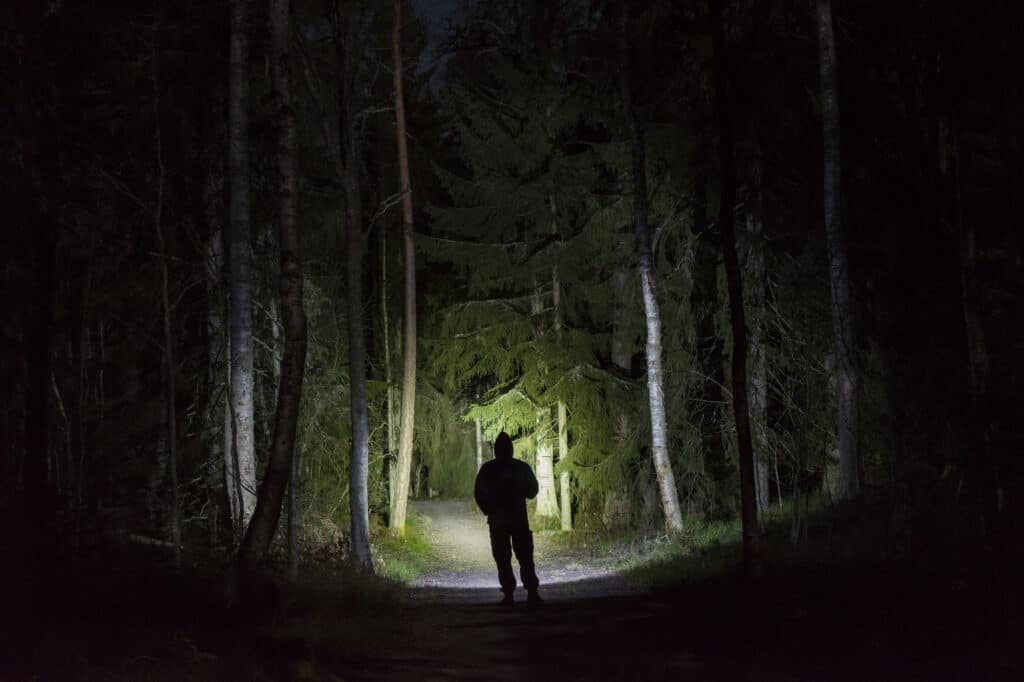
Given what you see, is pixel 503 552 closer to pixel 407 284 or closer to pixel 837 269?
pixel 837 269

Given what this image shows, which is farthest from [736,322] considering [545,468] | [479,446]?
[479,446]

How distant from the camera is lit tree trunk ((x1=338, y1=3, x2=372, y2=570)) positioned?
1727cm

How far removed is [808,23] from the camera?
1983cm

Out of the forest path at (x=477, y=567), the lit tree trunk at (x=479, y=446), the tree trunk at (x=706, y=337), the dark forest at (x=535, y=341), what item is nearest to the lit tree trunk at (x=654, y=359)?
the dark forest at (x=535, y=341)

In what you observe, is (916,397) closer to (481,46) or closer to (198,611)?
(198,611)

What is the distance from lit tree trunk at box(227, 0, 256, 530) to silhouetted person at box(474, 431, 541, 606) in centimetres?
366

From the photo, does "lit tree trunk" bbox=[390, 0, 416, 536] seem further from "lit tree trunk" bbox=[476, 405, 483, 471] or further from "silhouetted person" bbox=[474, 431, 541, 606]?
"lit tree trunk" bbox=[476, 405, 483, 471]

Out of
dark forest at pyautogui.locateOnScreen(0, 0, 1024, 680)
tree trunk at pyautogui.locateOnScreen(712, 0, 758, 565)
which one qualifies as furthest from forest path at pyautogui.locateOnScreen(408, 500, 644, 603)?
tree trunk at pyautogui.locateOnScreen(712, 0, 758, 565)

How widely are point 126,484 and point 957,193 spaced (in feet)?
47.0

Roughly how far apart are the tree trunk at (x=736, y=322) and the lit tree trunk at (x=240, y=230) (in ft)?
22.7

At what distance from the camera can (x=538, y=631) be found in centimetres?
957

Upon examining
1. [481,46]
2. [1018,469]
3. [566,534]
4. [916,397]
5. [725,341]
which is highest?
[481,46]

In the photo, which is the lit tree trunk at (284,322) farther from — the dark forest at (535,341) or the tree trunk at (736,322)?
the tree trunk at (736,322)

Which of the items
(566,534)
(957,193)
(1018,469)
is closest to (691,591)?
(1018,469)
